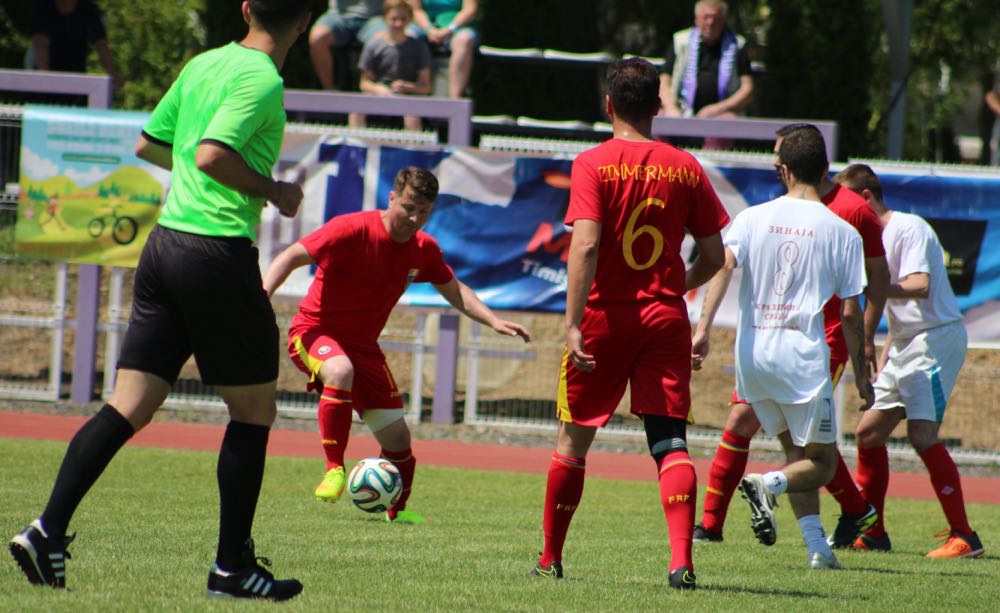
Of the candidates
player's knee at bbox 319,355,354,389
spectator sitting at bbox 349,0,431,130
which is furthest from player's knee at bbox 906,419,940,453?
spectator sitting at bbox 349,0,431,130

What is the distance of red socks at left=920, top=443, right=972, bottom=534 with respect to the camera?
829 centimetres

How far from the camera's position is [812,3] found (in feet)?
58.1

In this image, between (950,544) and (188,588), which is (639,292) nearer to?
(188,588)

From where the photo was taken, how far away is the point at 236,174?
15.6 ft

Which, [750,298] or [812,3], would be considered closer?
[750,298]

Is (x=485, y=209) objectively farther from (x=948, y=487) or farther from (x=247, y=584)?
(x=247, y=584)

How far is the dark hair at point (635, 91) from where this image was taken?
5848 millimetres

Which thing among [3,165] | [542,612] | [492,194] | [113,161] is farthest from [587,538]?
[3,165]

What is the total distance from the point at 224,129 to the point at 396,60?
10326 mm

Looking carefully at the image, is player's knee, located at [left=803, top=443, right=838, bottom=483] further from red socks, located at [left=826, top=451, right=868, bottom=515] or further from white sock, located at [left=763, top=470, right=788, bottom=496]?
red socks, located at [left=826, top=451, right=868, bottom=515]

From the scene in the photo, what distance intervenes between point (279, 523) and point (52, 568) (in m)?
3.07

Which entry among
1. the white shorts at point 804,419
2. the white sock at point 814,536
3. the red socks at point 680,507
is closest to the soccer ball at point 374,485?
the white shorts at point 804,419

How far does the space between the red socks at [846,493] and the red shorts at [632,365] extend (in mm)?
2589

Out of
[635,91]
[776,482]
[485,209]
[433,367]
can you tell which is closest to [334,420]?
[776,482]
